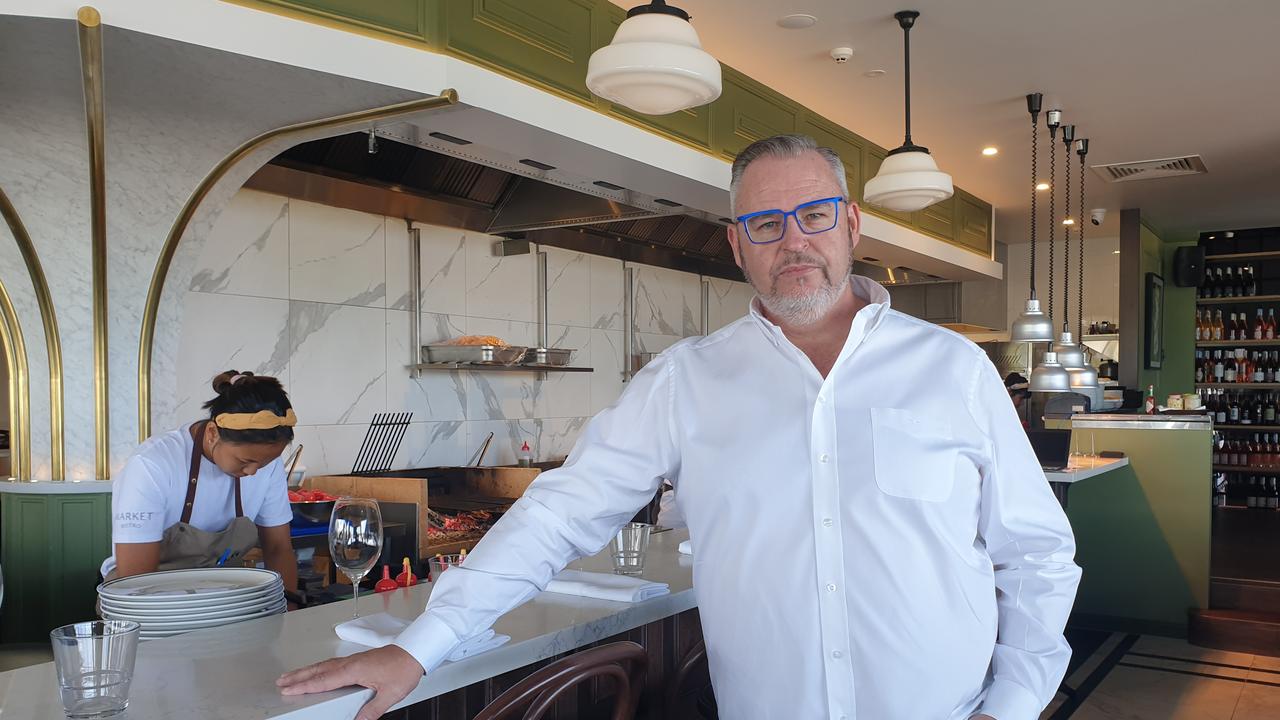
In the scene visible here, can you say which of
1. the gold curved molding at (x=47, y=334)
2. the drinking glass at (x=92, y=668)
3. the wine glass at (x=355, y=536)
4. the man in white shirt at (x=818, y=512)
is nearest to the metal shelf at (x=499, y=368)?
the gold curved molding at (x=47, y=334)

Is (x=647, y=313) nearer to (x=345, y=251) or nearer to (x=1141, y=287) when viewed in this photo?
(x=345, y=251)

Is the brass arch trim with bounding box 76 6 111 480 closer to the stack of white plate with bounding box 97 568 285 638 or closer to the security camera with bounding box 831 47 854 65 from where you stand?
the stack of white plate with bounding box 97 568 285 638

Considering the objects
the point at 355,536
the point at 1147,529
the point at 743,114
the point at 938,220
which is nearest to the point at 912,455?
the point at 355,536

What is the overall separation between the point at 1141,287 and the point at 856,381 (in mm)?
8788

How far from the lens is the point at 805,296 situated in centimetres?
170

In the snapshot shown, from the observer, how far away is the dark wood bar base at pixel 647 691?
6.17 feet

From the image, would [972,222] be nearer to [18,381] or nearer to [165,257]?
[165,257]

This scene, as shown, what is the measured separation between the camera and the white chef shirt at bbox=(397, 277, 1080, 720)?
5.08 feet

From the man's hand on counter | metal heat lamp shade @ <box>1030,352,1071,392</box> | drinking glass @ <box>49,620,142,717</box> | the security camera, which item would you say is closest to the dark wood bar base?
the man's hand on counter

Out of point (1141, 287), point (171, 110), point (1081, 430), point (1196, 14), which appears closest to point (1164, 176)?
point (1141, 287)

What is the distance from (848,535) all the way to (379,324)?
4300mm

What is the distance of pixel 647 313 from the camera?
7.72 meters

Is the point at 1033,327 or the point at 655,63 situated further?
the point at 1033,327

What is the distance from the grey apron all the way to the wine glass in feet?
3.89
